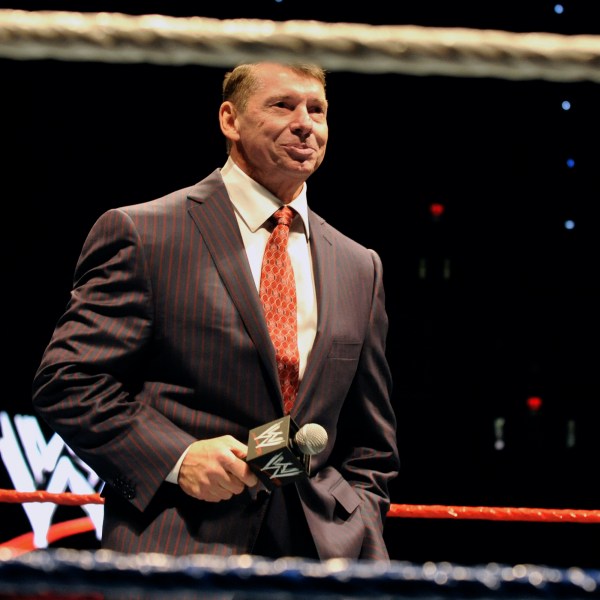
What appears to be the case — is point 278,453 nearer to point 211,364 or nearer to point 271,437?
point 271,437

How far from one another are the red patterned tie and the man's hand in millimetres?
136

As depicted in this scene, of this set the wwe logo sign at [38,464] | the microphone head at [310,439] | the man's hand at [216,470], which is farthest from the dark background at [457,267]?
the microphone head at [310,439]

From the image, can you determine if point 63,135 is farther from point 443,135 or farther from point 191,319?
point 191,319

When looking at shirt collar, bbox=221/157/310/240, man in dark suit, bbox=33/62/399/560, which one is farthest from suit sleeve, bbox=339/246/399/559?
shirt collar, bbox=221/157/310/240

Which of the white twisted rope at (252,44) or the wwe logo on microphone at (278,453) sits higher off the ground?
the white twisted rope at (252,44)

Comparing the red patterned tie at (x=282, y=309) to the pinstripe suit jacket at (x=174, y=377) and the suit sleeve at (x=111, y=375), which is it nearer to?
the pinstripe suit jacket at (x=174, y=377)

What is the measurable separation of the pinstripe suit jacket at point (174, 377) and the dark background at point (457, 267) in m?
1.76

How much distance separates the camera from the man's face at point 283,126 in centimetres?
123

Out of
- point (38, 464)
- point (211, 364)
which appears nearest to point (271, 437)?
point (211, 364)

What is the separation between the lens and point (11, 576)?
1.25ft

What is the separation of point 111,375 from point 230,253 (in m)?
0.22

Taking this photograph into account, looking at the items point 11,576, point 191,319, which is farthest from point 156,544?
point 11,576

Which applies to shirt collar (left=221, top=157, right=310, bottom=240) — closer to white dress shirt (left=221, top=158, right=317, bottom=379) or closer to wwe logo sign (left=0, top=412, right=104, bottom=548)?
white dress shirt (left=221, top=158, right=317, bottom=379)

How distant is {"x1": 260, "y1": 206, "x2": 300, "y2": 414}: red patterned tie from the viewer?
1.16m
